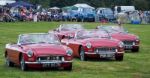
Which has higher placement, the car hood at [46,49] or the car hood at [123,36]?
the car hood at [46,49]

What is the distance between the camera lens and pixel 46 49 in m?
17.5

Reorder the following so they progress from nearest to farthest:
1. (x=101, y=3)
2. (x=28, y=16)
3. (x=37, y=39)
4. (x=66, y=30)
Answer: (x=37, y=39) → (x=66, y=30) → (x=28, y=16) → (x=101, y=3)

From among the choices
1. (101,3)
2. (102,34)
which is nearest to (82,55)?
(102,34)

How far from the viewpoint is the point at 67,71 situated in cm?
1783

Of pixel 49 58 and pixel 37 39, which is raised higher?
pixel 37 39

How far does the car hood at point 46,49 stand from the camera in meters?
17.3

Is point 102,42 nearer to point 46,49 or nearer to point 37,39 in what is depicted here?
point 37,39

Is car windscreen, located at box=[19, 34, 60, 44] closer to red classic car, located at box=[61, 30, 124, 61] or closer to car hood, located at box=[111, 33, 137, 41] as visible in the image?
red classic car, located at box=[61, 30, 124, 61]

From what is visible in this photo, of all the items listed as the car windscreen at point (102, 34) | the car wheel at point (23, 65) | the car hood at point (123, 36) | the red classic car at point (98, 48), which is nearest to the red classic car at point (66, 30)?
the car hood at point (123, 36)

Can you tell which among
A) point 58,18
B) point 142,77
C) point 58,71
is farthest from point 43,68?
point 58,18

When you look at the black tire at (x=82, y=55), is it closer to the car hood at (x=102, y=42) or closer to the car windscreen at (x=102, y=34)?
the car hood at (x=102, y=42)

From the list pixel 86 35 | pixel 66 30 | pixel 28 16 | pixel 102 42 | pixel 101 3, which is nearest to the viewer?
pixel 102 42

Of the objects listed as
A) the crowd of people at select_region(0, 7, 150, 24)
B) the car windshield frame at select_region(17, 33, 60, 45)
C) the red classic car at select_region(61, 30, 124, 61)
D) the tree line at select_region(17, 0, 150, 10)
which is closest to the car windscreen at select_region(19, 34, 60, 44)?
the car windshield frame at select_region(17, 33, 60, 45)

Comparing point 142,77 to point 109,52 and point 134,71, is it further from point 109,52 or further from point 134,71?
point 109,52
